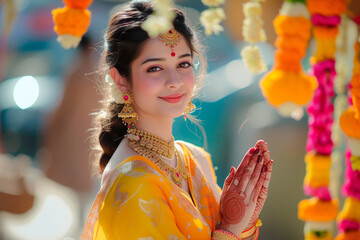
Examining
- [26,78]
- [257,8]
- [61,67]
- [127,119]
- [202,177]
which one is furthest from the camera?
[26,78]

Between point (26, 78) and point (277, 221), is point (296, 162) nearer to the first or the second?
point (277, 221)

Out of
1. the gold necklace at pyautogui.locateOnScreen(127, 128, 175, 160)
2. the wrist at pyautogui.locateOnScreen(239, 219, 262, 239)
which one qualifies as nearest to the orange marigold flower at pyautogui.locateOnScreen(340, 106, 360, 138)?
the wrist at pyautogui.locateOnScreen(239, 219, 262, 239)

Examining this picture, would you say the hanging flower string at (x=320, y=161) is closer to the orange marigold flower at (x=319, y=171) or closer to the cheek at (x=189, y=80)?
the orange marigold flower at (x=319, y=171)

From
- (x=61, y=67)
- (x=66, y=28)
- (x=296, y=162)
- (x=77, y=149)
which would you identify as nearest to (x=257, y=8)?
(x=66, y=28)

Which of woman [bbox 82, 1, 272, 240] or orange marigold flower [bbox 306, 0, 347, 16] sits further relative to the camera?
woman [bbox 82, 1, 272, 240]

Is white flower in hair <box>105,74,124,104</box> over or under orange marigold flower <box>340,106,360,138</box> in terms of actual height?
over

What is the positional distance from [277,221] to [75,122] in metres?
1.47

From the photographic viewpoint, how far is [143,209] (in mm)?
1442

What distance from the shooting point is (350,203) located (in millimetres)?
1631

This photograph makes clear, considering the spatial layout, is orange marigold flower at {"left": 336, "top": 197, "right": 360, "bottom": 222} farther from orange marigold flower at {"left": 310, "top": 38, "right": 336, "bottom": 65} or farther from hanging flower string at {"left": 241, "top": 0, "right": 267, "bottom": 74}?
hanging flower string at {"left": 241, "top": 0, "right": 267, "bottom": 74}

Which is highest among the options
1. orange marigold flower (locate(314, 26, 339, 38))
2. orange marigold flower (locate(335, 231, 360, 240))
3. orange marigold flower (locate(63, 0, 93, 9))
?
orange marigold flower (locate(63, 0, 93, 9))

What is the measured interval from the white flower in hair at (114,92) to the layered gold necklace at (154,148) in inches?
4.3

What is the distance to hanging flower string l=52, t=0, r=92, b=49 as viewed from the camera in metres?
1.40

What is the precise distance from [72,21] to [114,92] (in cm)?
34
